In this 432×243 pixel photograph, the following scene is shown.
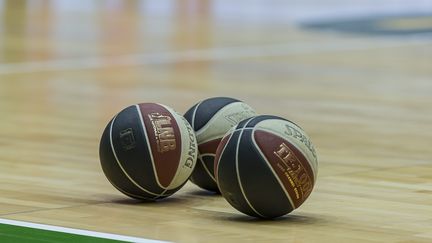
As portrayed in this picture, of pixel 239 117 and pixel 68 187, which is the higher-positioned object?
pixel 239 117

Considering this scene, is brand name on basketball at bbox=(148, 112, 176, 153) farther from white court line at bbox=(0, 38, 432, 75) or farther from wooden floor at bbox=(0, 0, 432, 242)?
white court line at bbox=(0, 38, 432, 75)

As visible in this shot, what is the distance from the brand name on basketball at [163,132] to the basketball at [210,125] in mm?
269

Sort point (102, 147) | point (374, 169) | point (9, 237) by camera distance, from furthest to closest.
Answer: point (374, 169) → point (102, 147) → point (9, 237)

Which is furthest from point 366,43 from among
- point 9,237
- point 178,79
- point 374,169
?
point 9,237

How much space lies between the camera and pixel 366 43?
1516 centimetres

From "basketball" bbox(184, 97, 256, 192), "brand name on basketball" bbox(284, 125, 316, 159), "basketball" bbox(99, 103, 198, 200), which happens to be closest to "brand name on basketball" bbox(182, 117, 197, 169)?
"basketball" bbox(99, 103, 198, 200)

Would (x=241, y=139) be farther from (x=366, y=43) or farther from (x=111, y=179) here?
(x=366, y=43)

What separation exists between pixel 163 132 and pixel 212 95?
4.78 meters

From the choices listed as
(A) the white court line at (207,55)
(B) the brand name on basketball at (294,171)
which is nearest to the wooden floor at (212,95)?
(A) the white court line at (207,55)

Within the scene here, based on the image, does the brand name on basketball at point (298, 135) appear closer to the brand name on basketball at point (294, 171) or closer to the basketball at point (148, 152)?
the brand name on basketball at point (294, 171)

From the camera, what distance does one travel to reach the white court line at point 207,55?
11.9 meters

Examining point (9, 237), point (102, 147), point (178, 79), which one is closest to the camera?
point (9, 237)

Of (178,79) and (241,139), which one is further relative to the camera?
(178,79)

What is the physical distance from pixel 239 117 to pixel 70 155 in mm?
1659
